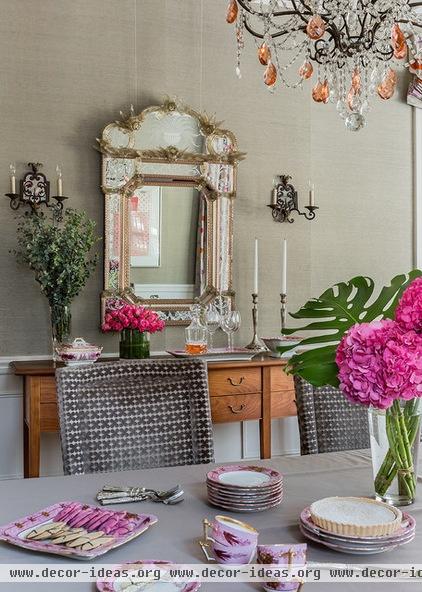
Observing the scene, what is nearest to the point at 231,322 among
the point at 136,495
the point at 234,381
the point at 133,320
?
the point at 234,381

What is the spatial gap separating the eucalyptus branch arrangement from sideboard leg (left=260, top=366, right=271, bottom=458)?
3.24ft

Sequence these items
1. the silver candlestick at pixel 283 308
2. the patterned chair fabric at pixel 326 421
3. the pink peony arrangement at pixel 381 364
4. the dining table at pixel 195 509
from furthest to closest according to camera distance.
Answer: the silver candlestick at pixel 283 308
the patterned chair fabric at pixel 326 421
the pink peony arrangement at pixel 381 364
the dining table at pixel 195 509

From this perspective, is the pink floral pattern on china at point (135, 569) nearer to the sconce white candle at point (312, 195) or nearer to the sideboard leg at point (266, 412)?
the sideboard leg at point (266, 412)

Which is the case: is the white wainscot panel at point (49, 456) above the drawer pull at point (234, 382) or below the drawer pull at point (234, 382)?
below

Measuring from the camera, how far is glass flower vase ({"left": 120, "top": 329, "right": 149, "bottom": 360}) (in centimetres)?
298

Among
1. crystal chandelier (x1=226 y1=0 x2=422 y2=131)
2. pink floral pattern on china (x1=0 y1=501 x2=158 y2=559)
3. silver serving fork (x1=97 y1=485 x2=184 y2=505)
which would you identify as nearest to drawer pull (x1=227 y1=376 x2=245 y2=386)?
crystal chandelier (x1=226 y1=0 x2=422 y2=131)

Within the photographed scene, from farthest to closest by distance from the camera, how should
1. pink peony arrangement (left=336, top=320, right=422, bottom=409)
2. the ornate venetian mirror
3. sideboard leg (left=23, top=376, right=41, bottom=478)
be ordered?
the ornate venetian mirror
sideboard leg (left=23, top=376, right=41, bottom=478)
pink peony arrangement (left=336, top=320, right=422, bottom=409)

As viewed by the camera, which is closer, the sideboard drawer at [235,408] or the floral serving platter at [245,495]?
the floral serving platter at [245,495]

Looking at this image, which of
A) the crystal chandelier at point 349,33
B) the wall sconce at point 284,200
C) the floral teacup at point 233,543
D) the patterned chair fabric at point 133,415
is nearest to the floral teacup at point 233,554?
the floral teacup at point 233,543

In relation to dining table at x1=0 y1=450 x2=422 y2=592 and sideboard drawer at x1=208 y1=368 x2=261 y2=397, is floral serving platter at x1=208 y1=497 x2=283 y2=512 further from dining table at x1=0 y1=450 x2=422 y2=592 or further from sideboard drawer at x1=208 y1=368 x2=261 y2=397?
sideboard drawer at x1=208 y1=368 x2=261 y2=397

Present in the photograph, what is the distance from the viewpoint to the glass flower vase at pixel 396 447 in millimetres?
1224

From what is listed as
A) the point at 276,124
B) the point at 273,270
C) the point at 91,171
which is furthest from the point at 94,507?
the point at 276,124

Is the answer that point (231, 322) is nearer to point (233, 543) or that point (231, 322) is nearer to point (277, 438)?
point (277, 438)

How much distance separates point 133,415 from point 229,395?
1.36 metres
